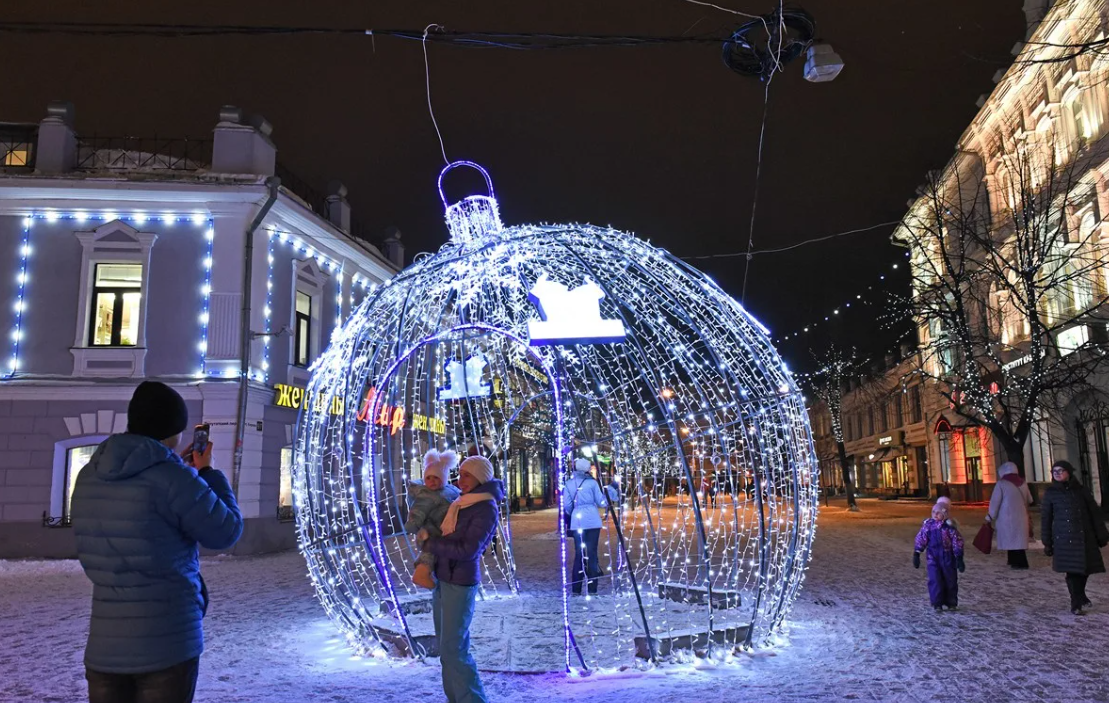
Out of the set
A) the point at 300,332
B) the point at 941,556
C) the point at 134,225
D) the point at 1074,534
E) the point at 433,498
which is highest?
the point at 134,225

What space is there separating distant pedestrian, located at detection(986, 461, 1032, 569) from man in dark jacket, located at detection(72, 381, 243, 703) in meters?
10.7

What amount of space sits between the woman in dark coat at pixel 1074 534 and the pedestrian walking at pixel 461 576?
19.6ft

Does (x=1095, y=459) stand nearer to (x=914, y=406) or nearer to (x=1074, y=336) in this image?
(x=1074, y=336)

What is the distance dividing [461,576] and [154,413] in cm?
227

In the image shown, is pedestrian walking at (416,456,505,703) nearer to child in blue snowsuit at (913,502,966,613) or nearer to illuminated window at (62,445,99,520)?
child in blue snowsuit at (913,502,966,613)

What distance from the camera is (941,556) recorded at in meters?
7.97

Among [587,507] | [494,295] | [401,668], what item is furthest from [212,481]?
[494,295]

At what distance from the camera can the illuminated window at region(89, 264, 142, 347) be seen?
1548 centimetres

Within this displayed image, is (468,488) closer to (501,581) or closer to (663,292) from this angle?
(663,292)

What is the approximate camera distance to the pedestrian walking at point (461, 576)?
4.62 meters

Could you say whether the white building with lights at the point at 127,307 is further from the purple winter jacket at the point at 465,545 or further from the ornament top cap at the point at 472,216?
the purple winter jacket at the point at 465,545

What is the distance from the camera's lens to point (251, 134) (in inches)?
A: 627

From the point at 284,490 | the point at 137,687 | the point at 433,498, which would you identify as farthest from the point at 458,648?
the point at 284,490

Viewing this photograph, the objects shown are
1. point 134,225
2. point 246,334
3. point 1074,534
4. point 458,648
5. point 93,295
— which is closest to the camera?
point 458,648
